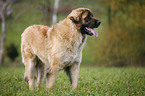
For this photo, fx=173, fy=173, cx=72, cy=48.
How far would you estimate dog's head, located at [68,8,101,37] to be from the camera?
3974mm

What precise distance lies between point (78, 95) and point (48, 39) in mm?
1573

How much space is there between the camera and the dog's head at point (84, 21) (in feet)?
13.0

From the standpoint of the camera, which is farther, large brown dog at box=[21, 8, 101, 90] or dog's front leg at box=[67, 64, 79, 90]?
dog's front leg at box=[67, 64, 79, 90]

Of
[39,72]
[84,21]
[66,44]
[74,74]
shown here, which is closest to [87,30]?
[84,21]

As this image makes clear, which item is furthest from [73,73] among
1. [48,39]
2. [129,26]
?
[129,26]

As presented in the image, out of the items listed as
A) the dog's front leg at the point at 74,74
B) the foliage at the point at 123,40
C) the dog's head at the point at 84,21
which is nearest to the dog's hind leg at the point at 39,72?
the dog's front leg at the point at 74,74

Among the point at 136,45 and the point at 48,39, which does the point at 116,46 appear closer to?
the point at 136,45

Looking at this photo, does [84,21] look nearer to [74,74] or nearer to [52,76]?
[74,74]

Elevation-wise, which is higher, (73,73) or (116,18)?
(116,18)

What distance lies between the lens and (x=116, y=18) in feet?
50.5

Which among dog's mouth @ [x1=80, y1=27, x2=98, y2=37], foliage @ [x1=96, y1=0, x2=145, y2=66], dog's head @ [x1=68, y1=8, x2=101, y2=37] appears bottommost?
foliage @ [x1=96, y1=0, x2=145, y2=66]

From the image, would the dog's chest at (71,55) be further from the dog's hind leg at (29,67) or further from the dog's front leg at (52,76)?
the dog's hind leg at (29,67)

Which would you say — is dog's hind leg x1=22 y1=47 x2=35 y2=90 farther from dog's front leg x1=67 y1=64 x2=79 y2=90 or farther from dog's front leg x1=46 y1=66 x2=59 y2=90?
dog's front leg x1=67 y1=64 x2=79 y2=90

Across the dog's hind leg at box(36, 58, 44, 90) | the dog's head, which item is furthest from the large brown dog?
the dog's hind leg at box(36, 58, 44, 90)
